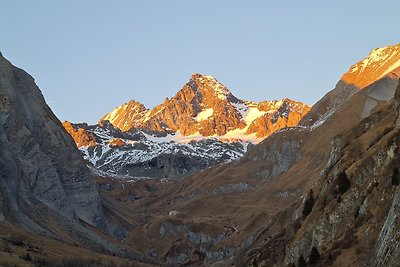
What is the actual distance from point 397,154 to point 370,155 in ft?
55.4

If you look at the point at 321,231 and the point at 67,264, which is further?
the point at 67,264

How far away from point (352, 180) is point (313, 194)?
2777 cm

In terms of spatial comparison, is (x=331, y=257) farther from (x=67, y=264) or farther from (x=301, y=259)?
(x=67, y=264)

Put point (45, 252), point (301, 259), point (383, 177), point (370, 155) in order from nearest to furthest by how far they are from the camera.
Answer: point (383, 177), point (301, 259), point (370, 155), point (45, 252)

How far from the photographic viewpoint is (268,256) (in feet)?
466

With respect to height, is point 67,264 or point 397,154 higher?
point 397,154

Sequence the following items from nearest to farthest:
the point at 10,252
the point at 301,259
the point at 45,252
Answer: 1. the point at 301,259
2. the point at 10,252
3. the point at 45,252

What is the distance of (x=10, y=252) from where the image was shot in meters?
179

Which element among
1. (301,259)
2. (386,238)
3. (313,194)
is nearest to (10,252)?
(313,194)

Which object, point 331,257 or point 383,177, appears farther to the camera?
point 383,177

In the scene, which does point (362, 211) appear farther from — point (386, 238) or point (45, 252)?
point (45, 252)

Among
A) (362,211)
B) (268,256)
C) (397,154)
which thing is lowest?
(268,256)

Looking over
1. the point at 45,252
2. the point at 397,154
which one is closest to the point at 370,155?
the point at 397,154

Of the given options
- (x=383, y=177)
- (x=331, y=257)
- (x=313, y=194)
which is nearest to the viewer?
(x=331, y=257)
